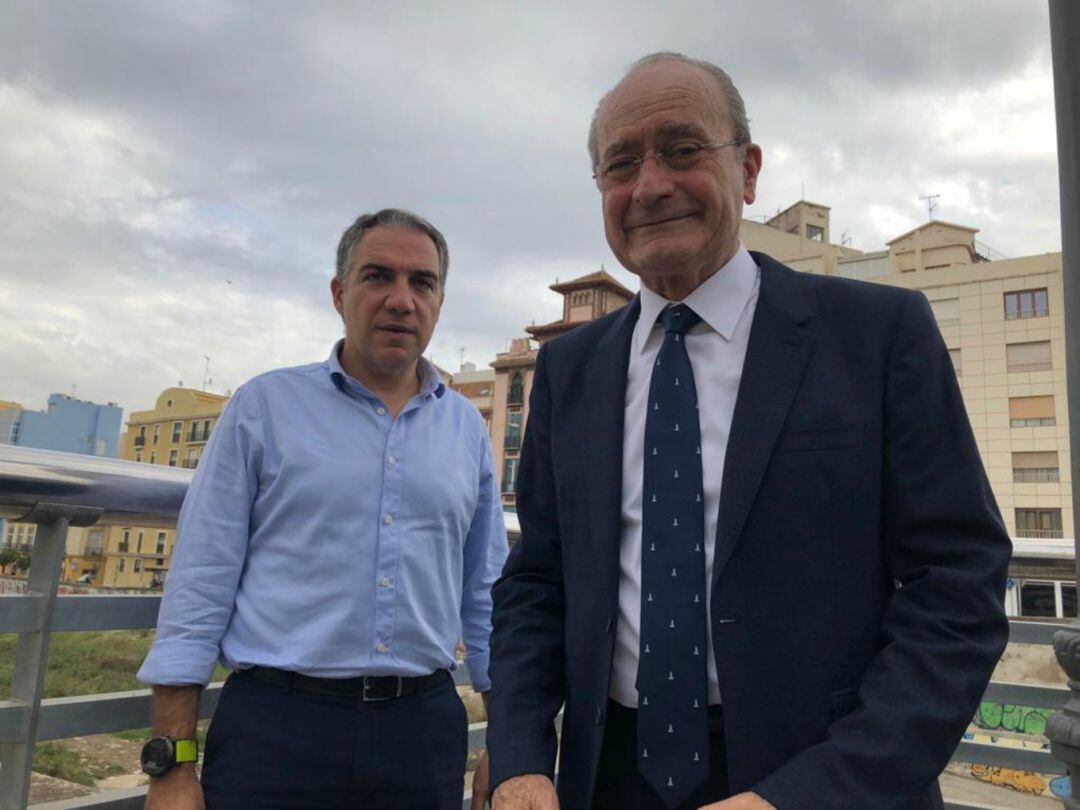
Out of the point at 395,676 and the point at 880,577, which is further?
the point at 395,676

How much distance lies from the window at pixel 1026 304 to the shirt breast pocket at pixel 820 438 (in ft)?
116

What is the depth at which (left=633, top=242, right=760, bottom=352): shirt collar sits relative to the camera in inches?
57.2

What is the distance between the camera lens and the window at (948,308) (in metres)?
32.6

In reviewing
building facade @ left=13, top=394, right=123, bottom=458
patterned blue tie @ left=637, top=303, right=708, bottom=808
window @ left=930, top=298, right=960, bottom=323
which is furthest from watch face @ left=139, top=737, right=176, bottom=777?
building facade @ left=13, top=394, right=123, bottom=458

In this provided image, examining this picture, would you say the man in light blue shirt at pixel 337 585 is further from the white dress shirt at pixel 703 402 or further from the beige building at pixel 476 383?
the beige building at pixel 476 383

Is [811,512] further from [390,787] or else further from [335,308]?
[335,308]

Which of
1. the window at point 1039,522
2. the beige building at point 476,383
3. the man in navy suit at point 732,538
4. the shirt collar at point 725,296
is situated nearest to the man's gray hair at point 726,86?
the man in navy suit at point 732,538

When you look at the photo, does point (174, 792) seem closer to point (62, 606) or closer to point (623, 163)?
point (62, 606)

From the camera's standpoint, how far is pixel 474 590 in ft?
7.33

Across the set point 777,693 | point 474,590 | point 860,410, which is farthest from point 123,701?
point 860,410

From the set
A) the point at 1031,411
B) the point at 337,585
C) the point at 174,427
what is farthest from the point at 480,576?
the point at 174,427

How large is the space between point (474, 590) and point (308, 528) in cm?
55

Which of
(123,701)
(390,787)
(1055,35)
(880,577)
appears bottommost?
(390,787)

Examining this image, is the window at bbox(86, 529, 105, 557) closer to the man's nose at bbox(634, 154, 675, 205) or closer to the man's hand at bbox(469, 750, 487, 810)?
the man's hand at bbox(469, 750, 487, 810)
